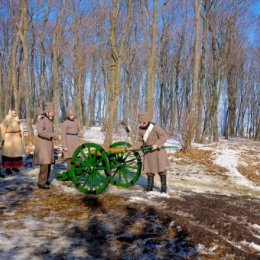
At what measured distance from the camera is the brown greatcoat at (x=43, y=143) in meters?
7.00

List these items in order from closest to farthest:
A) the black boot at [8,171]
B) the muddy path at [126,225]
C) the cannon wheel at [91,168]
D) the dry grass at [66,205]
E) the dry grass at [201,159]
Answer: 1. the muddy path at [126,225]
2. the dry grass at [66,205]
3. the cannon wheel at [91,168]
4. the black boot at [8,171]
5. the dry grass at [201,159]

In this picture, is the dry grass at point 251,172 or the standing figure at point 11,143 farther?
the dry grass at point 251,172

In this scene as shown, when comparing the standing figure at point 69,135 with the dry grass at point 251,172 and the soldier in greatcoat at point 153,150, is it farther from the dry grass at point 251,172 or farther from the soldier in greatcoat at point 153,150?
the dry grass at point 251,172

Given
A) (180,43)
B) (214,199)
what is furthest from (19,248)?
(180,43)

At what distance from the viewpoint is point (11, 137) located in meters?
8.88

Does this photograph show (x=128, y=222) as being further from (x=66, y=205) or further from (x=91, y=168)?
(x=91, y=168)

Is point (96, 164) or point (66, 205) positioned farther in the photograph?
point (96, 164)

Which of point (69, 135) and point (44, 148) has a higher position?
point (69, 135)

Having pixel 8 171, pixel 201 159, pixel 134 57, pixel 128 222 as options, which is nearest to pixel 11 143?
pixel 8 171

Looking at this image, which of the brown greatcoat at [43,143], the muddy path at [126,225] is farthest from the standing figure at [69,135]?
the muddy path at [126,225]

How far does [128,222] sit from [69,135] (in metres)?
3.58

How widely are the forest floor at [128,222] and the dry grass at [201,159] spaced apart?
250cm

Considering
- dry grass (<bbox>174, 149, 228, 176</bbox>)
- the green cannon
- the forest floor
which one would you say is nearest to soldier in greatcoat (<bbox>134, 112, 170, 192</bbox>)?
the green cannon

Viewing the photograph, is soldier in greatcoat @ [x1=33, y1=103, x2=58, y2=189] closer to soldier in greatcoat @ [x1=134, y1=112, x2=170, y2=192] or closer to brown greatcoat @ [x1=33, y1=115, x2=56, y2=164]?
brown greatcoat @ [x1=33, y1=115, x2=56, y2=164]
